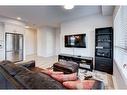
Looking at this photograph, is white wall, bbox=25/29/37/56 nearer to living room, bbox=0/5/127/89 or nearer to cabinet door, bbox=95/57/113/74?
living room, bbox=0/5/127/89

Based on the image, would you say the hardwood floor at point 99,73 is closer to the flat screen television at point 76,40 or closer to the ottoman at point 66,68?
the ottoman at point 66,68

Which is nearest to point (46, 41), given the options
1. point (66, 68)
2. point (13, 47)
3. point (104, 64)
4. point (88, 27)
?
point (13, 47)

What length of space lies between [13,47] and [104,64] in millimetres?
4908

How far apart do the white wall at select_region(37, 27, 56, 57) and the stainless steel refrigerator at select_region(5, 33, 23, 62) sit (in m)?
2.51

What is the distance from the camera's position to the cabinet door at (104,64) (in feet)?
14.7

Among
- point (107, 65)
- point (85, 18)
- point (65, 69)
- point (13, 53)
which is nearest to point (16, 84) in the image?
point (65, 69)

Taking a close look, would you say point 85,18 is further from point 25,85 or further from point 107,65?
point 25,85

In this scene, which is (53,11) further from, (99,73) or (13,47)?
(13,47)

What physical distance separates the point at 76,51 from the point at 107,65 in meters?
2.06

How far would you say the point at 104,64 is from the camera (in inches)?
182

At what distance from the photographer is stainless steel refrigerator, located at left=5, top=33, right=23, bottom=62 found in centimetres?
645

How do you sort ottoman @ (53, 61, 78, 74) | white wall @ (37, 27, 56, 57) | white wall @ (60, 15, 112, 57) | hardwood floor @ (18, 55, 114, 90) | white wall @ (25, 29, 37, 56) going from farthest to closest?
1. white wall @ (25, 29, 37, 56)
2. white wall @ (37, 27, 56, 57)
3. white wall @ (60, 15, 112, 57)
4. hardwood floor @ (18, 55, 114, 90)
5. ottoman @ (53, 61, 78, 74)

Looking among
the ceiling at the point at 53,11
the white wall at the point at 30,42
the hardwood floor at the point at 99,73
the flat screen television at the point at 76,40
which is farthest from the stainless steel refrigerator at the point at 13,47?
the white wall at the point at 30,42

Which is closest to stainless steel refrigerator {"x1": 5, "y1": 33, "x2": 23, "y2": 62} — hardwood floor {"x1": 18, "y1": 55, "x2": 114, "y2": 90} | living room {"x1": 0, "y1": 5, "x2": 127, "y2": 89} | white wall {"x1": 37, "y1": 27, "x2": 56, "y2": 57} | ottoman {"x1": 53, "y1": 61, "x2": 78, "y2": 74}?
living room {"x1": 0, "y1": 5, "x2": 127, "y2": 89}
